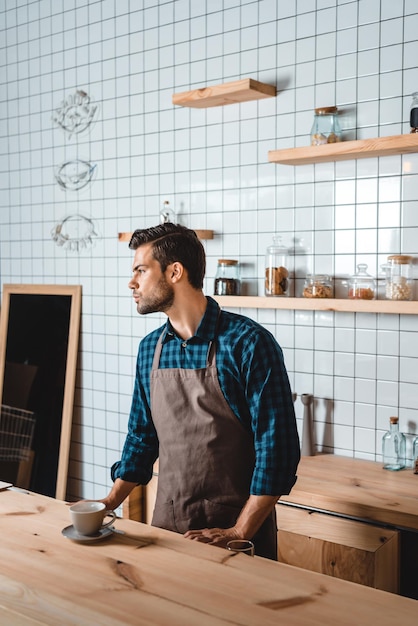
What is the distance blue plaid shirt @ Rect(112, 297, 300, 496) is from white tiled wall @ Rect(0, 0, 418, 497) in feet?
2.94

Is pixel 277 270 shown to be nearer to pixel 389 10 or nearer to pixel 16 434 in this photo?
pixel 389 10

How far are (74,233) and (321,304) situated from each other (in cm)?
170

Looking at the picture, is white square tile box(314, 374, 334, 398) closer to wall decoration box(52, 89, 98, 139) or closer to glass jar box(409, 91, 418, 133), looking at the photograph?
glass jar box(409, 91, 418, 133)

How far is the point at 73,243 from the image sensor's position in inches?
161

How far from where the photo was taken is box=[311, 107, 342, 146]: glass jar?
2.96 m

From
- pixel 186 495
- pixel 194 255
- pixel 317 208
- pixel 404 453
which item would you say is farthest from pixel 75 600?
pixel 317 208

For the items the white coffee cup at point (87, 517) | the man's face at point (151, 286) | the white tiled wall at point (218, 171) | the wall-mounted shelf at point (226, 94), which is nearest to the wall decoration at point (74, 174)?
the white tiled wall at point (218, 171)

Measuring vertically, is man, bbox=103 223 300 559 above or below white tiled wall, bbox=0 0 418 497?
below

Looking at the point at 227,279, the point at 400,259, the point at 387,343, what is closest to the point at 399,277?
the point at 400,259

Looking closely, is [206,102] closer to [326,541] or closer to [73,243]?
[73,243]

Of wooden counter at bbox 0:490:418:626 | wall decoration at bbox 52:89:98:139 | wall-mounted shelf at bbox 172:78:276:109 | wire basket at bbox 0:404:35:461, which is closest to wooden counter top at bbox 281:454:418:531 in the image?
wooden counter at bbox 0:490:418:626

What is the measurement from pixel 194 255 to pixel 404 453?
123 cm

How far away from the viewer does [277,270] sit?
3.17 m

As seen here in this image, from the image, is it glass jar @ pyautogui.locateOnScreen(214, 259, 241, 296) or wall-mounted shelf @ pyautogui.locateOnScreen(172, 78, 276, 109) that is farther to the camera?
glass jar @ pyautogui.locateOnScreen(214, 259, 241, 296)
